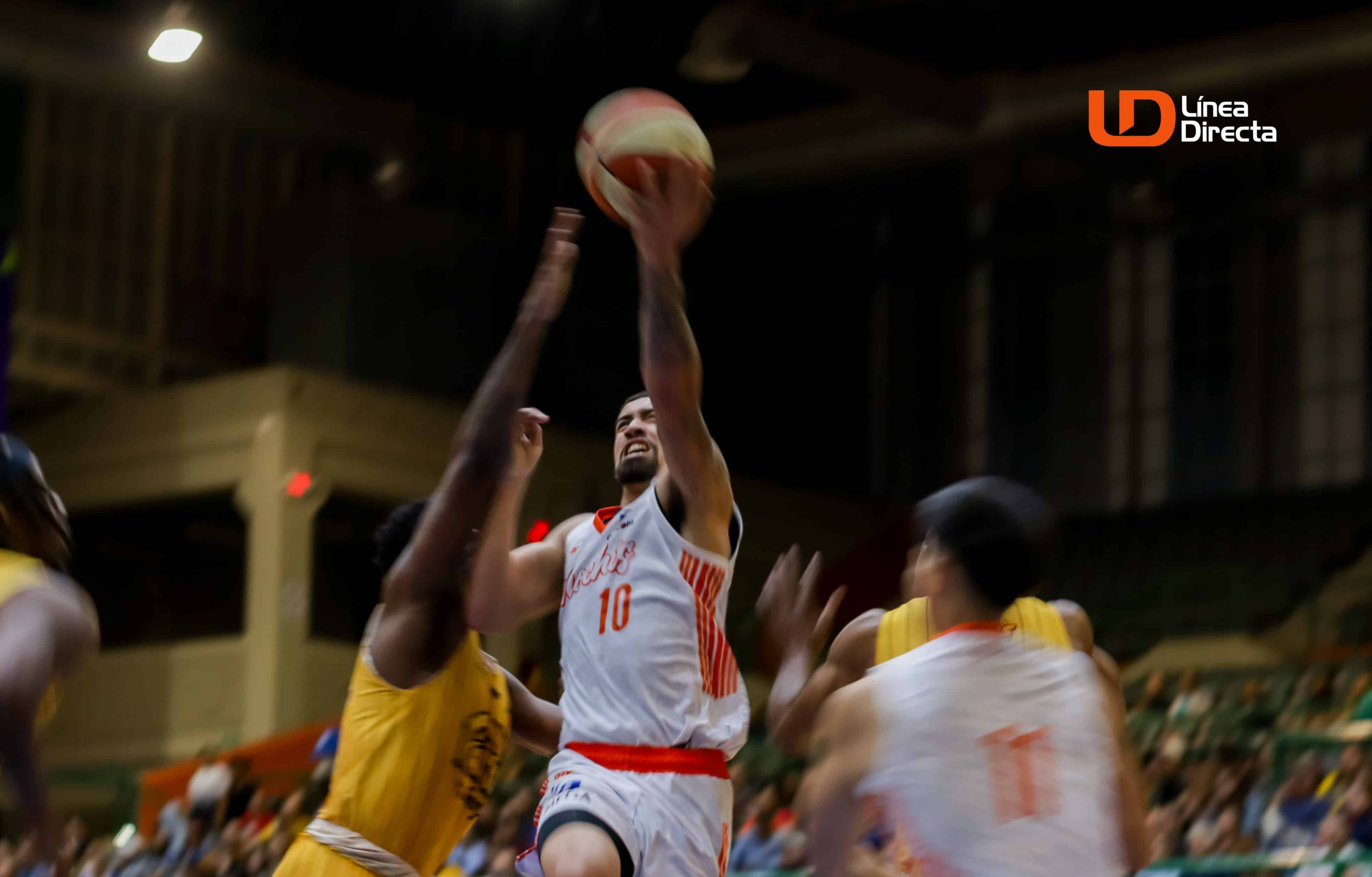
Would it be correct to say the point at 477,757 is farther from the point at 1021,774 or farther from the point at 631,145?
the point at 1021,774

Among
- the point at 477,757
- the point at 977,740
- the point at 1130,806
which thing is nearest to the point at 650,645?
the point at 477,757

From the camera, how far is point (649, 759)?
4867 mm

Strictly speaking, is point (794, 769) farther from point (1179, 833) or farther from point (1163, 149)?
point (1163, 149)

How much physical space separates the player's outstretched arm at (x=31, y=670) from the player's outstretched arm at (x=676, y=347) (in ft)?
4.72

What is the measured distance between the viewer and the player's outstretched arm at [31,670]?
4.00 meters

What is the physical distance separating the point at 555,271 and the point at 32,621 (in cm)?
143

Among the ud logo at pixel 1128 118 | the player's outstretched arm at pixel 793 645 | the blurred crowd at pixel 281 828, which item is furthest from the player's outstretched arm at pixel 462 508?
the ud logo at pixel 1128 118

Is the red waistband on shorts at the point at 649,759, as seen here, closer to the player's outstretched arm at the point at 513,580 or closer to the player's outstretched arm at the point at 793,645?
the player's outstretched arm at the point at 793,645

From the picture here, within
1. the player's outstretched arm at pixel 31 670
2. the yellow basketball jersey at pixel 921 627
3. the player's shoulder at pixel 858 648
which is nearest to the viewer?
the player's outstretched arm at pixel 31 670

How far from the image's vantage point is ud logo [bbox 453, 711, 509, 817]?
15.9 ft

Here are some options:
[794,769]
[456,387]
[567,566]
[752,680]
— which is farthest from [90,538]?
[567,566]

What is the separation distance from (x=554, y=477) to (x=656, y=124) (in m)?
15.9

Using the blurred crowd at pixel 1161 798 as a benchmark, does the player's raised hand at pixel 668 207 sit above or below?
above

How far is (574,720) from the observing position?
16.4 feet
